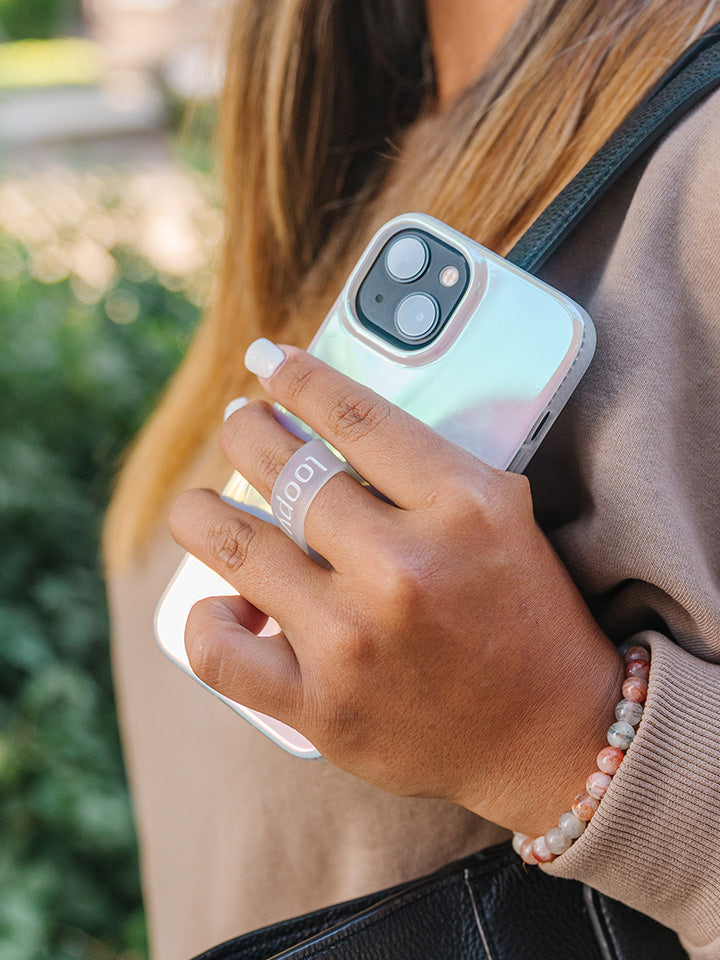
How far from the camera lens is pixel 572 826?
21.5 inches

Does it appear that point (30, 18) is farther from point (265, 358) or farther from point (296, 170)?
point (265, 358)

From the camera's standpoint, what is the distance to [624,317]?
58 centimetres

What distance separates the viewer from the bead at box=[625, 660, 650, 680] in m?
0.55

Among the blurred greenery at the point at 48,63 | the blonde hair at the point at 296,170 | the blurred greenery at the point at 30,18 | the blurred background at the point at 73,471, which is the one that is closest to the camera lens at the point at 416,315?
→ the blonde hair at the point at 296,170

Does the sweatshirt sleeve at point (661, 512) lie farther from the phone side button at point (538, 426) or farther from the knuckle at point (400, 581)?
the knuckle at point (400, 581)

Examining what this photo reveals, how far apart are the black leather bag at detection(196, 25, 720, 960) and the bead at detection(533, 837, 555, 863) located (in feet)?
0.24

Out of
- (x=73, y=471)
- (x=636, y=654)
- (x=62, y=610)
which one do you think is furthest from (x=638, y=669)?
(x=73, y=471)

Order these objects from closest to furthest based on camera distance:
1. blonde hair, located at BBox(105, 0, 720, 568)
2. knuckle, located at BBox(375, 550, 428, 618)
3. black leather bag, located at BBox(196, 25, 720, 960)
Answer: knuckle, located at BBox(375, 550, 428, 618), black leather bag, located at BBox(196, 25, 720, 960), blonde hair, located at BBox(105, 0, 720, 568)

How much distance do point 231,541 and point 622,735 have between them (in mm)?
297

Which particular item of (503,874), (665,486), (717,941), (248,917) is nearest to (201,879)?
(248,917)

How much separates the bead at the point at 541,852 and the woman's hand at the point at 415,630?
0.01 m

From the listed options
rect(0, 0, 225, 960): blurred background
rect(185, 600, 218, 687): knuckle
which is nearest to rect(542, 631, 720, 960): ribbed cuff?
rect(185, 600, 218, 687): knuckle

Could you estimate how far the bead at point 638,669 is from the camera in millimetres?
551

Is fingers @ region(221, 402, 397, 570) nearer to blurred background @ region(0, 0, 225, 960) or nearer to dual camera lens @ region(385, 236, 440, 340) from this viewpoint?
dual camera lens @ region(385, 236, 440, 340)
